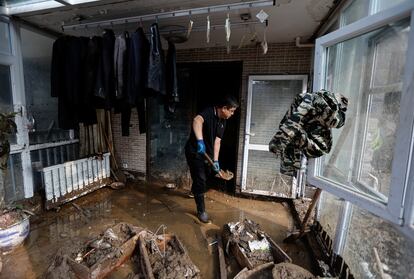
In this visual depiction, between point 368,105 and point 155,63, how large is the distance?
1.88m

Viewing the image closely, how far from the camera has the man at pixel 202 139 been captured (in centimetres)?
252

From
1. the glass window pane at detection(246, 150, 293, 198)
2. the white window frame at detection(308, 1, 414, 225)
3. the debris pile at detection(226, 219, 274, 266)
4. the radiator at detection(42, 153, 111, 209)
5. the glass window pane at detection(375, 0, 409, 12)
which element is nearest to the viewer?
the white window frame at detection(308, 1, 414, 225)

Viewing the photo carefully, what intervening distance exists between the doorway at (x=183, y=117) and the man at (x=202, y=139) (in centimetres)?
Answer: 79

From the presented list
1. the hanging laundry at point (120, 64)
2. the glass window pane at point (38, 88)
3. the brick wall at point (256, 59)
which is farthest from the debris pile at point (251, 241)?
the glass window pane at point (38, 88)

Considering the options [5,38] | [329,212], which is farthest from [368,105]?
[5,38]

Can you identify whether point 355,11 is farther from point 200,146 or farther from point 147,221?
point 147,221

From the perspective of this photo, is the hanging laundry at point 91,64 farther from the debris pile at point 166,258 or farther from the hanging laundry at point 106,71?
the debris pile at point 166,258

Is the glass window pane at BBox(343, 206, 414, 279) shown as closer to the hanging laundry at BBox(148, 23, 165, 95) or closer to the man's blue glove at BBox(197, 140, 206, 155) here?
the man's blue glove at BBox(197, 140, 206, 155)

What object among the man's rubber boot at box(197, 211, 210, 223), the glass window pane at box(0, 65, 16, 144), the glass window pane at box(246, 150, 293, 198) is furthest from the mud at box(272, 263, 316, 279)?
the glass window pane at box(0, 65, 16, 144)

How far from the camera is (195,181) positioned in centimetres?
267

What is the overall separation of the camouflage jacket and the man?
924mm

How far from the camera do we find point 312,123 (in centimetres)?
162

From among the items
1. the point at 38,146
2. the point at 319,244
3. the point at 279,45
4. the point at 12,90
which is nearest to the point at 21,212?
the point at 38,146

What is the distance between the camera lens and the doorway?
11.9ft
